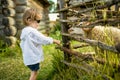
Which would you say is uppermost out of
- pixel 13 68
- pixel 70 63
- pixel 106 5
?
pixel 106 5

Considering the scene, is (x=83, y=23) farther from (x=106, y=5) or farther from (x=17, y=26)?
(x=17, y=26)

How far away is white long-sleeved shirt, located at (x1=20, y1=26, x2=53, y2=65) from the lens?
476 centimetres

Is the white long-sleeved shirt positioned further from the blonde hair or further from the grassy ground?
the grassy ground

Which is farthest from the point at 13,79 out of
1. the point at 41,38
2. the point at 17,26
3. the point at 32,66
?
the point at 17,26

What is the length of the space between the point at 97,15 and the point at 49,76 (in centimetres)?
180

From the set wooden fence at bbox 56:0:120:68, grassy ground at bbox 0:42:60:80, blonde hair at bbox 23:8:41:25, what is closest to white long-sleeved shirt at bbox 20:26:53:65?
blonde hair at bbox 23:8:41:25

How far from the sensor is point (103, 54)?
13.7 feet

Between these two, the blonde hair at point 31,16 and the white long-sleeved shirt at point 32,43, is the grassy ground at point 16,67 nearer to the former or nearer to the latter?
the white long-sleeved shirt at point 32,43

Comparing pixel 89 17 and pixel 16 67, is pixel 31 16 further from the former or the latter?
pixel 16 67

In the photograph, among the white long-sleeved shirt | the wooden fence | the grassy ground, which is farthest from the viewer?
the grassy ground

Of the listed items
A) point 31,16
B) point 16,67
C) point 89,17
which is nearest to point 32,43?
point 31,16

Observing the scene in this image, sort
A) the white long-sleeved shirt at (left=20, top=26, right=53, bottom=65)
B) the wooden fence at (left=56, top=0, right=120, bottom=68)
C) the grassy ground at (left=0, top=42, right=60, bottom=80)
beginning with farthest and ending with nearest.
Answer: the grassy ground at (left=0, top=42, right=60, bottom=80) < the white long-sleeved shirt at (left=20, top=26, right=53, bottom=65) < the wooden fence at (left=56, top=0, right=120, bottom=68)

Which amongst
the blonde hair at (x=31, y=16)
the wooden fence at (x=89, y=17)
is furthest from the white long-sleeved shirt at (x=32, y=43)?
the wooden fence at (x=89, y=17)

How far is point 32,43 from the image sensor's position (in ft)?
15.8
